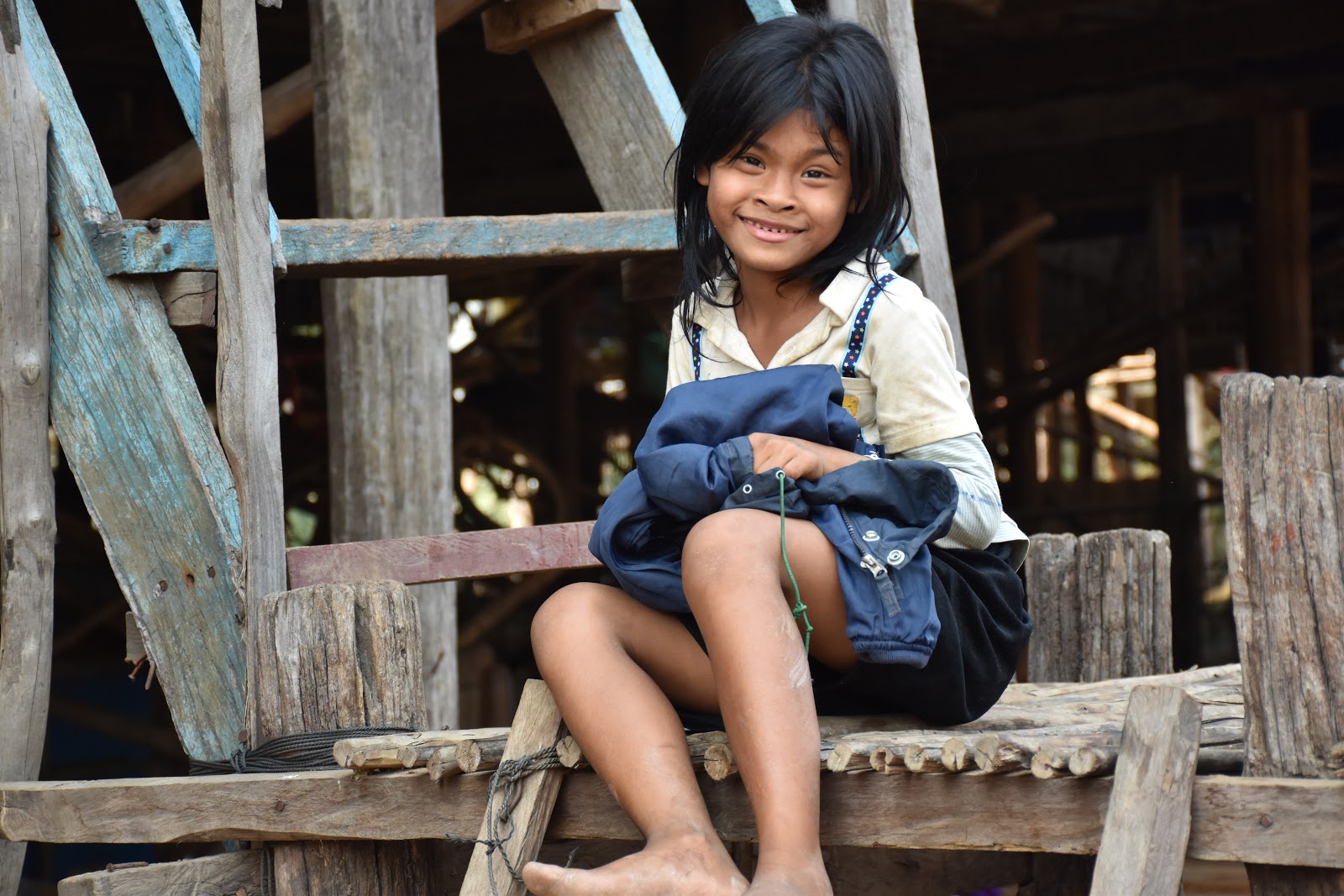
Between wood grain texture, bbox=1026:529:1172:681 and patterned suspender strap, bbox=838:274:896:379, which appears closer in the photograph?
patterned suspender strap, bbox=838:274:896:379

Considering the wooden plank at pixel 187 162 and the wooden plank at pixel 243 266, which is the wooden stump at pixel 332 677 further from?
the wooden plank at pixel 187 162

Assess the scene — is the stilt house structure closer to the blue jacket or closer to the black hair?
the blue jacket

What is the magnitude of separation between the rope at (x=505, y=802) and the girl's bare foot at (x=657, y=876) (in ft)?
0.62

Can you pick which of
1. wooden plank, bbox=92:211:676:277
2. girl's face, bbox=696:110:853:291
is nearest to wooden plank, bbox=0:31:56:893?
wooden plank, bbox=92:211:676:277

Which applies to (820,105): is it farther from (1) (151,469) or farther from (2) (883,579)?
(1) (151,469)

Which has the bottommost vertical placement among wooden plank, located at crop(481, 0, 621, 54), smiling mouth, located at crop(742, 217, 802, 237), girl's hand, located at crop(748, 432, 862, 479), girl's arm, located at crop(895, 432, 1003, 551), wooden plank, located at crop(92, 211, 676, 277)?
girl's arm, located at crop(895, 432, 1003, 551)

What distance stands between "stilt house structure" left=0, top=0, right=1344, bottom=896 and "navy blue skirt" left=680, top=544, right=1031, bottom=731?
6 centimetres

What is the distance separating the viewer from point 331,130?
10.5ft

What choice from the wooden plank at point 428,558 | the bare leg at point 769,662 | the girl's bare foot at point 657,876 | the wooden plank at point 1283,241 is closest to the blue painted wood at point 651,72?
the wooden plank at point 428,558

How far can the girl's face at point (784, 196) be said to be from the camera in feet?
6.90

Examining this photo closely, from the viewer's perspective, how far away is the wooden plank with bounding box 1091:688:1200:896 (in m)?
1.63

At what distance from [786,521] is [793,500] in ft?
0.12

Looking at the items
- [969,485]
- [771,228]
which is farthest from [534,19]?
[969,485]

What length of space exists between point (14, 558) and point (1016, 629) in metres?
1.64
